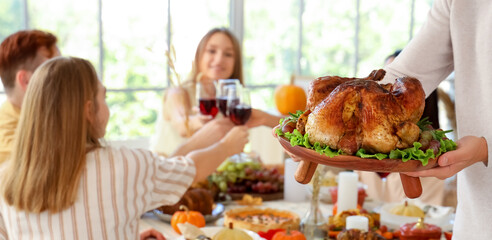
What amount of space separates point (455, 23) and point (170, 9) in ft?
12.4

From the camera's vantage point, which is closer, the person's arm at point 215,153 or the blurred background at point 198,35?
the person's arm at point 215,153

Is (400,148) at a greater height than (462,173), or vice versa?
(400,148)

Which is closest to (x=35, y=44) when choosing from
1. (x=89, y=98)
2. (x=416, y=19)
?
(x=89, y=98)

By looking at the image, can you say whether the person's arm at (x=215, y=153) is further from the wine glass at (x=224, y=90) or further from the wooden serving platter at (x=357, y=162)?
the wooden serving platter at (x=357, y=162)

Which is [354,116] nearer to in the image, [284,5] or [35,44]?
[35,44]

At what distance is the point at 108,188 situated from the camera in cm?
209

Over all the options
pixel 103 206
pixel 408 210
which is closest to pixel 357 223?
pixel 408 210

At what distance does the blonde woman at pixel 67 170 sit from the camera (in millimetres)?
2012

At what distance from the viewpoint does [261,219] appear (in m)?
2.44

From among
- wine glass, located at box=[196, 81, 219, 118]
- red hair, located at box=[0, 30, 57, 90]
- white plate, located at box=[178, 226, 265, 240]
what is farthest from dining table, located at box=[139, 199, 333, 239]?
red hair, located at box=[0, 30, 57, 90]

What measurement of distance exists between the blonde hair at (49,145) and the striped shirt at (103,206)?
4 centimetres

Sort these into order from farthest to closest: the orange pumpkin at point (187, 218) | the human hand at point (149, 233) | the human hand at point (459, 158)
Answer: the orange pumpkin at point (187, 218), the human hand at point (149, 233), the human hand at point (459, 158)

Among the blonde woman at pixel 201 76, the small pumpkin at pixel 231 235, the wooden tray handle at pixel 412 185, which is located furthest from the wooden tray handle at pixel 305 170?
the blonde woman at pixel 201 76

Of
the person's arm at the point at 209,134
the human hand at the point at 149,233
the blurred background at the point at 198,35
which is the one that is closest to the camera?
the human hand at the point at 149,233
